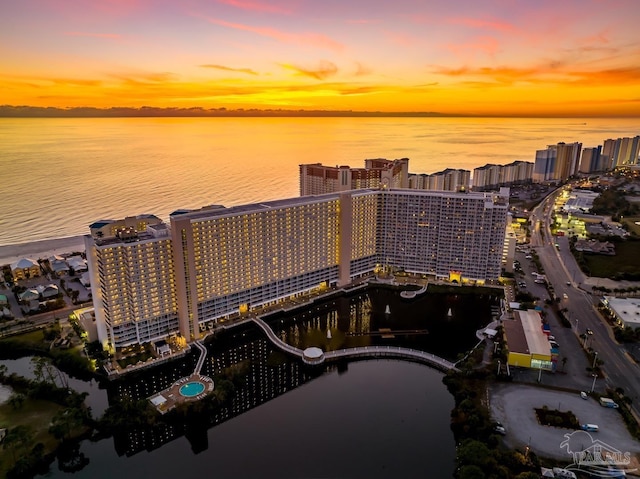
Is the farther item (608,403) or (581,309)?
(581,309)

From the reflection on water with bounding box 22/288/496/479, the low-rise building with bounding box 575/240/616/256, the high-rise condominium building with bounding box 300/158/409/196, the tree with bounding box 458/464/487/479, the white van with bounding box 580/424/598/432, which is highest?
the high-rise condominium building with bounding box 300/158/409/196

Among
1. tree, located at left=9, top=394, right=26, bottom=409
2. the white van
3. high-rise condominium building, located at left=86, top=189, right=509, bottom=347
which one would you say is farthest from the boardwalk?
tree, located at left=9, top=394, right=26, bottom=409

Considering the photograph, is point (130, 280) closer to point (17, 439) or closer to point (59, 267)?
point (17, 439)

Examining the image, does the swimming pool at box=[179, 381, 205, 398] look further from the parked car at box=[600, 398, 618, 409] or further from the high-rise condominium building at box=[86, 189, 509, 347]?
the parked car at box=[600, 398, 618, 409]

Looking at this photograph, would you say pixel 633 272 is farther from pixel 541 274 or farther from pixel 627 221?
pixel 627 221

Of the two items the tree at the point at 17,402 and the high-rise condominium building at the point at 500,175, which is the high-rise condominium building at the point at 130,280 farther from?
the high-rise condominium building at the point at 500,175

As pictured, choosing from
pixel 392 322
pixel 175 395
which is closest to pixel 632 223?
pixel 392 322

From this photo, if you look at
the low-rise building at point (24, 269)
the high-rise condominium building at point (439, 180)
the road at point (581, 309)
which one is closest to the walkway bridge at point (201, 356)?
the low-rise building at point (24, 269)
